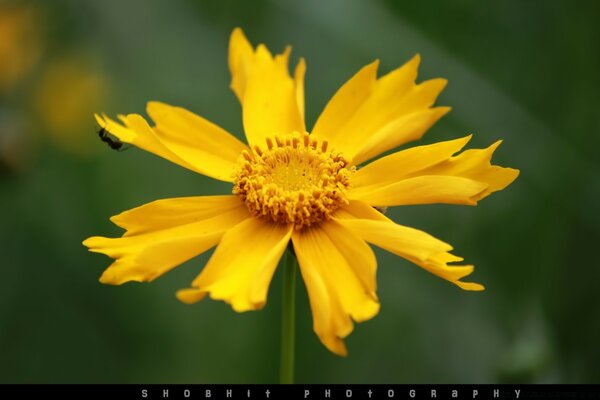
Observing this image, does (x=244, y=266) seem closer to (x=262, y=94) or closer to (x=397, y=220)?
(x=262, y=94)

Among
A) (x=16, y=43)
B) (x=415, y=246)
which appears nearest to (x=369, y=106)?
(x=415, y=246)

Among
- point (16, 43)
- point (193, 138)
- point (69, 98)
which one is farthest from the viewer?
point (69, 98)

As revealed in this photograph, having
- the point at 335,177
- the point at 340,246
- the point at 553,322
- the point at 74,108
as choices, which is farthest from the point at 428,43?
the point at 74,108

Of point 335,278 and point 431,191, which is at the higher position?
point 431,191

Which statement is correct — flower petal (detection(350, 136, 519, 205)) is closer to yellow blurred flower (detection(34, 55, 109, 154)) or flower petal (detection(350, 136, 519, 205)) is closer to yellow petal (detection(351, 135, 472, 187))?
yellow petal (detection(351, 135, 472, 187))

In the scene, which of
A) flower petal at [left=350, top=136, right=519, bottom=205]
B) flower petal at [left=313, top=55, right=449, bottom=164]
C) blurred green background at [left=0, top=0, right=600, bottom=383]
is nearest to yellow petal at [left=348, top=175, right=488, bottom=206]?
flower petal at [left=350, top=136, right=519, bottom=205]
